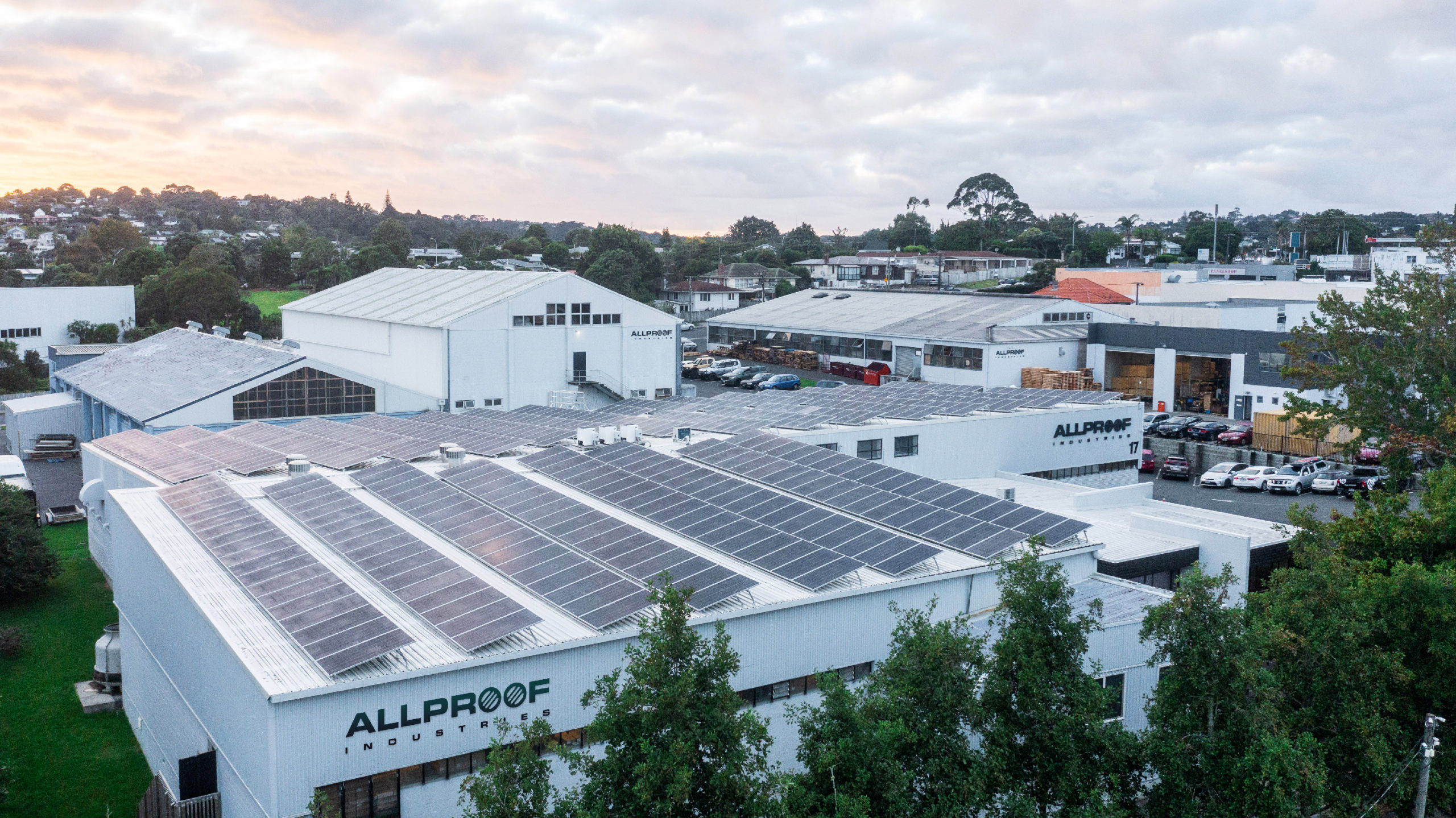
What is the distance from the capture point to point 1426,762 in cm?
1570

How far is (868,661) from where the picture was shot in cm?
1923

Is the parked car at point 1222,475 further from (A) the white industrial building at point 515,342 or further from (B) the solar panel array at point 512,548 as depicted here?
(B) the solar panel array at point 512,548

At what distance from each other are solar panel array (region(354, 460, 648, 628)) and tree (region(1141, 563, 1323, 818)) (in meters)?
8.04

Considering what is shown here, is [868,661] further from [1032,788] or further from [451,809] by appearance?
[451,809]

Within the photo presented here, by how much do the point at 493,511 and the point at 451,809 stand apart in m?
8.79

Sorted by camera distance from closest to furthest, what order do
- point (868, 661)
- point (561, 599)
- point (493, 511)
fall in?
point (561, 599), point (868, 661), point (493, 511)

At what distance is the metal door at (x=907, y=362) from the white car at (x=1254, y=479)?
82.3 feet

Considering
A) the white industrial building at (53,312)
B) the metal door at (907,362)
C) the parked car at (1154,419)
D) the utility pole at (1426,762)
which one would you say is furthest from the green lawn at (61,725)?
the white industrial building at (53,312)

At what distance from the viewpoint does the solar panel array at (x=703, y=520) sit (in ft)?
64.4

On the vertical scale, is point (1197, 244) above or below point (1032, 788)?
above

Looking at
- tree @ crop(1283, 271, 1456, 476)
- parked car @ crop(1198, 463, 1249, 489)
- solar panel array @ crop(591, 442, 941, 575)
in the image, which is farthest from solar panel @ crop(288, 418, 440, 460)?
parked car @ crop(1198, 463, 1249, 489)

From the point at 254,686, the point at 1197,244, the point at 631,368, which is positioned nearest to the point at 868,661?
the point at 254,686

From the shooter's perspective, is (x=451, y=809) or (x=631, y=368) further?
(x=631, y=368)

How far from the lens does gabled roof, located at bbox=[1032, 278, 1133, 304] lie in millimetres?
89375
